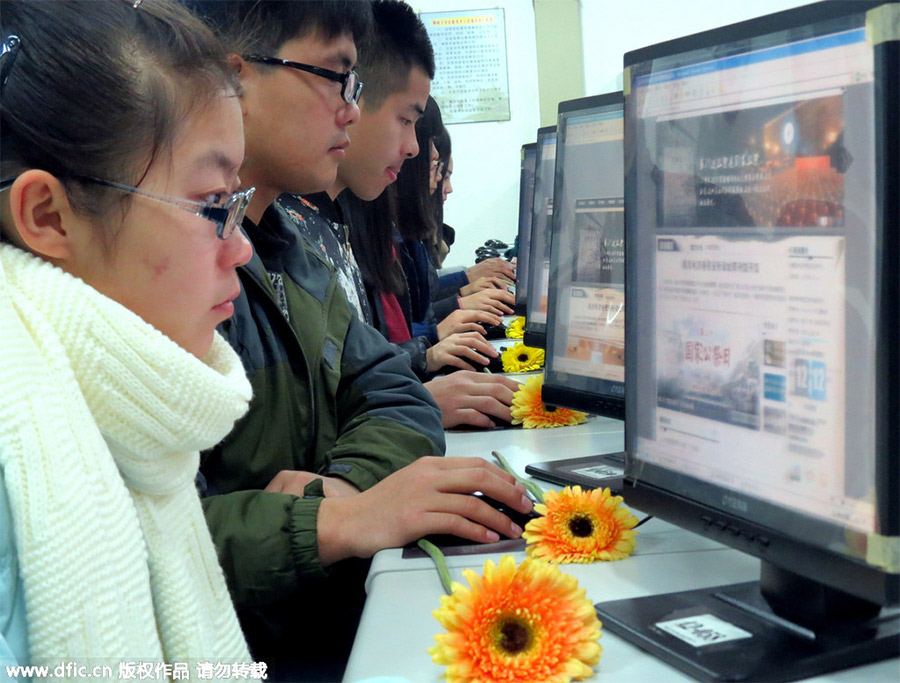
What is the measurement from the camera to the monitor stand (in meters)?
0.59

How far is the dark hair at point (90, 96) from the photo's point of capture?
29.3 inches

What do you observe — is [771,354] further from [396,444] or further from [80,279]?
[396,444]

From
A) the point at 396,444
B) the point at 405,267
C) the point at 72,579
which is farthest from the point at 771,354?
the point at 405,267

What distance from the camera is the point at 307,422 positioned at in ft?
4.25

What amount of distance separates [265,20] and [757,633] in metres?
1.19

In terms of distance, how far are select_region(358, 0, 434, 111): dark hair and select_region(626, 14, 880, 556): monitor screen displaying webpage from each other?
4.35 ft

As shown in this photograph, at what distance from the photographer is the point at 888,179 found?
0.52 meters

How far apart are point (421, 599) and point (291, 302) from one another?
0.66 meters

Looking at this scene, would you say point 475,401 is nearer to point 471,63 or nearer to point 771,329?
point 771,329

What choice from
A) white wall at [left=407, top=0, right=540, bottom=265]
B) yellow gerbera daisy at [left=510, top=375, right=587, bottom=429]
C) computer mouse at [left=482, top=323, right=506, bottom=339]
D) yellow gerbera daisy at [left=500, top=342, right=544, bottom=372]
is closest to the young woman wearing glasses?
yellow gerbera daisy at [left=510, top=375, right=587, bottom=429]

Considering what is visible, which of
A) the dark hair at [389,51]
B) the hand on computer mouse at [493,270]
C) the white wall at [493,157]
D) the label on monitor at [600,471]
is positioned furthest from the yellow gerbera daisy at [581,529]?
the white wall at [493,157]

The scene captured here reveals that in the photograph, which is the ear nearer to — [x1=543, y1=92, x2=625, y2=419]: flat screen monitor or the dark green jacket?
the dark green jacket

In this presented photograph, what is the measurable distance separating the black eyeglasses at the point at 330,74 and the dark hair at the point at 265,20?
0.01 m

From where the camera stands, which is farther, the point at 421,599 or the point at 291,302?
the point at 291,302
